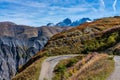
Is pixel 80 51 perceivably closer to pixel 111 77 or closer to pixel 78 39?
pixel 78 39

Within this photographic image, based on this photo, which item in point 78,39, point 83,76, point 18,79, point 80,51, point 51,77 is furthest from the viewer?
point 78,39

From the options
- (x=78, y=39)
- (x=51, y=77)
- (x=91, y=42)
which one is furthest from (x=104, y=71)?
(x=78, y=39)

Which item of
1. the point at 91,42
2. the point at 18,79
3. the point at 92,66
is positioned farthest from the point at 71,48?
the point at 92,66

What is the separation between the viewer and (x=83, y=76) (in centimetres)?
2738

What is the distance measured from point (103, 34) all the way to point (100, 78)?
47.6 meters

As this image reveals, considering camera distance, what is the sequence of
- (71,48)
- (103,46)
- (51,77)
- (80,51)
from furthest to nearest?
(71,48) < (80,51) < (103,46) < (51,77)

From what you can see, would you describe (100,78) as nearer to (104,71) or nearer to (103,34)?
(104,71)

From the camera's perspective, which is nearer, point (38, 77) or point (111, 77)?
point (111, 77)

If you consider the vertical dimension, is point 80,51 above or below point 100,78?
below

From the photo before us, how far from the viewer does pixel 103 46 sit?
203ft

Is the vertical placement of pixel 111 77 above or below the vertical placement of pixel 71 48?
above

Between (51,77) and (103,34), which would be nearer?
(51,77)

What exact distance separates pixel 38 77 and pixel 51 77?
2.14 m

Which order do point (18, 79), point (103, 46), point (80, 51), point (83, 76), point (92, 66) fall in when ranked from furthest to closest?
point (80, 51)
point (103, 46)
point (18, 79)
point (92, 66)
point (83, 76)
